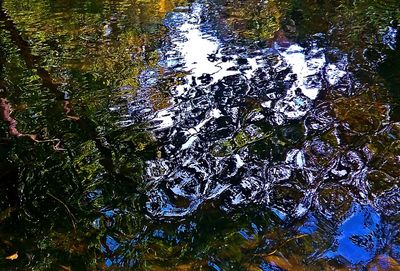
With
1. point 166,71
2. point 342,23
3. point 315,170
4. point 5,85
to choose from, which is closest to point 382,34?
point 342,23

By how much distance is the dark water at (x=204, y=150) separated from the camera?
309 centimetres

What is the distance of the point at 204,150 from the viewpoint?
423cm

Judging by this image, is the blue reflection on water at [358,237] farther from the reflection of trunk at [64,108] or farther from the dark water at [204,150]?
the reflection of trunk at [64,108]

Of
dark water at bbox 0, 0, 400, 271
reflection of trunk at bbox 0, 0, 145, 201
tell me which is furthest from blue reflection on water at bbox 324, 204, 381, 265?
reflection of trunk at bbox 0, 0, 145, 201

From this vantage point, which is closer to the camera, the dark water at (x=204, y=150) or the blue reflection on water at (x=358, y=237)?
the blue reflection on water at (x=358, y=237)

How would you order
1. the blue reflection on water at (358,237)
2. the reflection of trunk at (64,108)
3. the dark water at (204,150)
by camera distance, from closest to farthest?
Result: 1. the blue reflection on water at (358,237)
2. the dark water at (204,150)
3. the reflection of trunk at (64,108)

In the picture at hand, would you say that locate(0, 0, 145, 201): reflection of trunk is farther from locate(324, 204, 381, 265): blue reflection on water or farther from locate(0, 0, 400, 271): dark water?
locate(324, 204, 381, 265): blue reflection on water

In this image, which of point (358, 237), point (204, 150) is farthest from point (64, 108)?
point (358, 237)

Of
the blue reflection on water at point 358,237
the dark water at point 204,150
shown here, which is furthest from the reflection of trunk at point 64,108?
the blue reflection on water at point 358,237

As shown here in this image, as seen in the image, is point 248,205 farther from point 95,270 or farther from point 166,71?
point 166,71

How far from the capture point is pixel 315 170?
3836 mm

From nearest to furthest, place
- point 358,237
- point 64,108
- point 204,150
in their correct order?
point 358,237 < point 204,150 < point 64,108

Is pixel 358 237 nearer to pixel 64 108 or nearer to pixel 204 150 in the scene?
pixel 204 150

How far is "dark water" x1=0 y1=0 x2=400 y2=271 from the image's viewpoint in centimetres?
309
